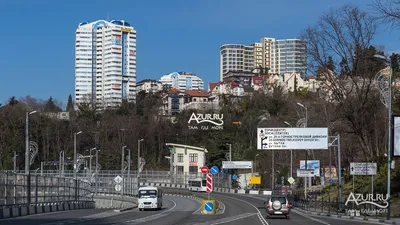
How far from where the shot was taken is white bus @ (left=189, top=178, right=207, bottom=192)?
99.6m

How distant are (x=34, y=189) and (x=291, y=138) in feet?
69.1

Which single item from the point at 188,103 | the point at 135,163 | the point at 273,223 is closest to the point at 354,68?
the point at 273,223

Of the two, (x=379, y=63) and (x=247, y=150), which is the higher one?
(x=379, y=63)

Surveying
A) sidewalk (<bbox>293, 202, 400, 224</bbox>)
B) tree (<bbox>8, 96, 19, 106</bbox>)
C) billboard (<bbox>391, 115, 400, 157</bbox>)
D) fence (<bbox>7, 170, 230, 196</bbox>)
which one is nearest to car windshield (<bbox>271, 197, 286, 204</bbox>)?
sidewalk (<bbox>293, 202, 400, 224</bbox>)

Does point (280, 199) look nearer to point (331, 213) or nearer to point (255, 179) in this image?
point (331, 213)

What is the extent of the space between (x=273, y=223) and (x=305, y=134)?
17.8 meters

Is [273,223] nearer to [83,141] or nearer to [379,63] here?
[379,63]

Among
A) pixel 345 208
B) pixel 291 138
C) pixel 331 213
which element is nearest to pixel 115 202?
pixel 291 138

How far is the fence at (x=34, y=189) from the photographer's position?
3362 centimetres

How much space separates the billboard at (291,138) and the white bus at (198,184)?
49757 millimetres

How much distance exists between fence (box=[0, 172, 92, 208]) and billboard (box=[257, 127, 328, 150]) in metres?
16.8

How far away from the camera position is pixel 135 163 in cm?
12062

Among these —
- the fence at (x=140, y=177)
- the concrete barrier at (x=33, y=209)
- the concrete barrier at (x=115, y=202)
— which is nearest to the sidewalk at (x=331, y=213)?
the concrete barrier at (x=33, y=209)

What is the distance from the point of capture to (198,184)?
10100 centimetres
